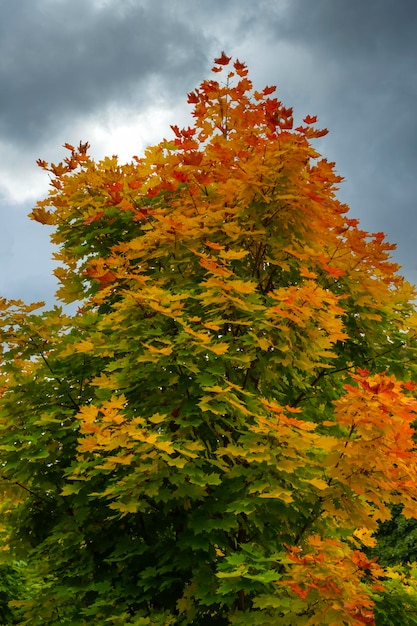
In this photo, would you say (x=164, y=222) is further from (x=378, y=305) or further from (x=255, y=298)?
(x=378, y=305)

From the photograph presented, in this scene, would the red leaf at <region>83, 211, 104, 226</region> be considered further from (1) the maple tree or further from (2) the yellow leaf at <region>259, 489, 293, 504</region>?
(2) the yellow leaf at <region>259, 489, 293, 504</region>

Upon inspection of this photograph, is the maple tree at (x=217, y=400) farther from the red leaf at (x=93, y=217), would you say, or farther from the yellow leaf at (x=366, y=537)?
the yellow leaf at (x=366, y=537)

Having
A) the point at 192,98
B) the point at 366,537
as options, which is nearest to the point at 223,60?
the point at 192,98

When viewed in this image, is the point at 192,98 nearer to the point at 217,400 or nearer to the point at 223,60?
the point at 223,60

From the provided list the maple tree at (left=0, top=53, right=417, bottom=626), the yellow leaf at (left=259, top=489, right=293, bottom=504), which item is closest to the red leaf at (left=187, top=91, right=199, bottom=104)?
the maple tree at (left=0, top=53, right=417, bottom=626)

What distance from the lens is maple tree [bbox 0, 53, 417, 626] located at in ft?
17.5

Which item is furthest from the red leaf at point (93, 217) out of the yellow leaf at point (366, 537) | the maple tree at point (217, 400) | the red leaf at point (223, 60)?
the yellow leaf at point (366, 537)

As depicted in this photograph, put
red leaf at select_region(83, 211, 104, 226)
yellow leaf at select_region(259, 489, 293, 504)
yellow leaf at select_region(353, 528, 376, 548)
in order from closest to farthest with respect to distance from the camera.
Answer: yellow leaf at select_region(259, 489, 293, 504)
red leaf at select_region(83, 211, 104, 226)
yellow leaf at select_region(353, 528, 376, 548)

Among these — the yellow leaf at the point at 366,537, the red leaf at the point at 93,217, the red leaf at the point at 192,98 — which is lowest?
the yellow leaf at the point at 366,537

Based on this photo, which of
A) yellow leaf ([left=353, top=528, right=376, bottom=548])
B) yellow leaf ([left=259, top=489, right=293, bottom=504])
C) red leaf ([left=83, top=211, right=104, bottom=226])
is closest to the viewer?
yellow leaf ([left=259, top=489, right=293, bottom=504])

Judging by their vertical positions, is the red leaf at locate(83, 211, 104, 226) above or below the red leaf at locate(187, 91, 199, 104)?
below

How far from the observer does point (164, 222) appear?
21.4 feet

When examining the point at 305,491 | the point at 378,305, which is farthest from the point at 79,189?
the point at 305,491

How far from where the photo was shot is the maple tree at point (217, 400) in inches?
211
